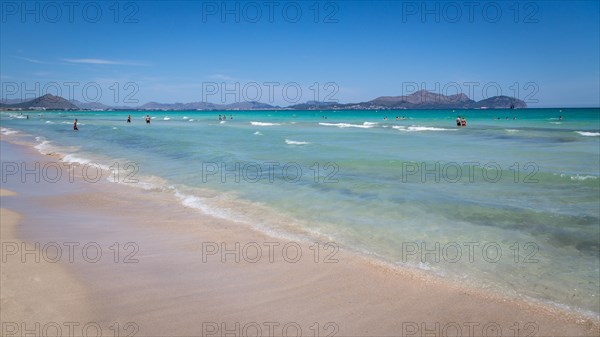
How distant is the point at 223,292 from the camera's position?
5043 mm

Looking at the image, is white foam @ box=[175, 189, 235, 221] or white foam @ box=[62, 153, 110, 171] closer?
white foam @ box=[175, 189, 235, 221]

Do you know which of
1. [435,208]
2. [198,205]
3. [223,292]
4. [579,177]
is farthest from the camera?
[579,177]

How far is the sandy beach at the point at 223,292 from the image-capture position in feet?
14.1

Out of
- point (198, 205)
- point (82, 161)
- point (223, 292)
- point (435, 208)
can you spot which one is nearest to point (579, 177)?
point (435, 208)

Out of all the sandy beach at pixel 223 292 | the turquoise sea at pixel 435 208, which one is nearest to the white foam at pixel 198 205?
the turquoise sea at pixel 435 208

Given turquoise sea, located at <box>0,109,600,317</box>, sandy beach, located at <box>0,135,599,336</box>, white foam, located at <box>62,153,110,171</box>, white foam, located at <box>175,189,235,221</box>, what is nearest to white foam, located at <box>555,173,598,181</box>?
turquoise sea, located at <box>0,109,600,317</box>

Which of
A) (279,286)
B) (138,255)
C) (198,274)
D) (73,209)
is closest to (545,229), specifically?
(279,286)

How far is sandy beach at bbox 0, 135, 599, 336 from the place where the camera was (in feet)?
14.1

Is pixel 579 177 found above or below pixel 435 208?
above

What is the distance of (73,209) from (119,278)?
4.90 metres

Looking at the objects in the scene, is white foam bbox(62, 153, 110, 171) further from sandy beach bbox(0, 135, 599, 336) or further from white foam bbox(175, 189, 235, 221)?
sandy beach bbox(0, 135, 599, 336)

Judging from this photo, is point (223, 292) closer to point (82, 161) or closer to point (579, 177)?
point (579, 177)

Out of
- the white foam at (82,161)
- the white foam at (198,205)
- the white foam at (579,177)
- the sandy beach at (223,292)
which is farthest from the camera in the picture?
the white foam at (82,161)

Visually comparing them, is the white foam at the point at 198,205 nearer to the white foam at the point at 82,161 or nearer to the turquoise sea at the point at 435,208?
the turquoise sea at the point at 435,208
